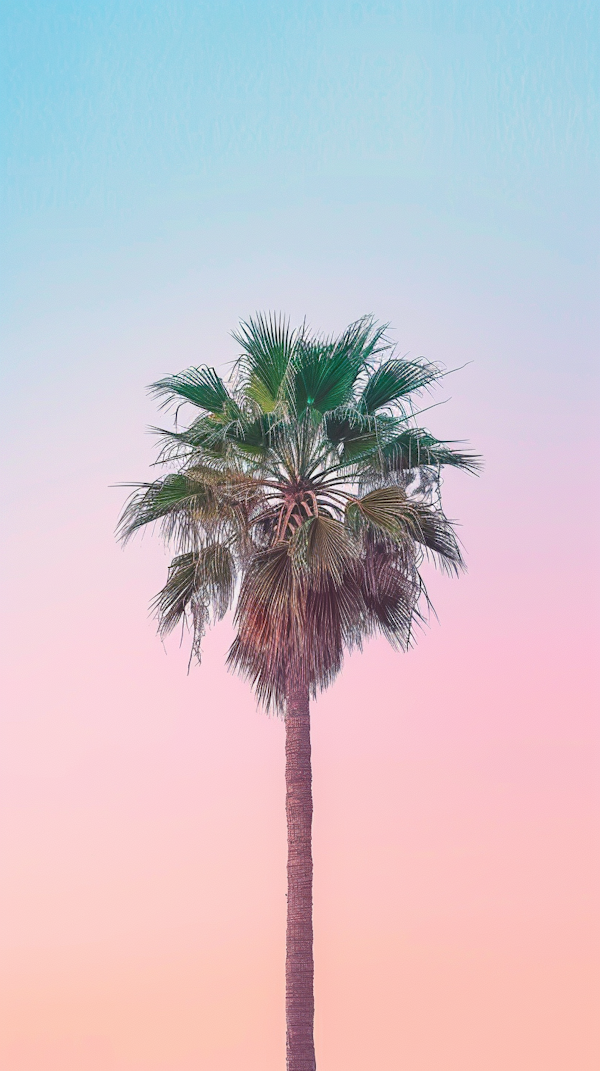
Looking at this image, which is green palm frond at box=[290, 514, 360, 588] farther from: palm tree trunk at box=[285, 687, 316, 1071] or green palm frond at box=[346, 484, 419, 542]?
palm tree trunk at box=[285, 687, 316, 1071]

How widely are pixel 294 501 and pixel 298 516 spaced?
0.75 feet

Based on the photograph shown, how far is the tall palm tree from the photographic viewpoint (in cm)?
2227

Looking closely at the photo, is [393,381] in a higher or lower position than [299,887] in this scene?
higher

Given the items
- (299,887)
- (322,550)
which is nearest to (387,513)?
(322,550)

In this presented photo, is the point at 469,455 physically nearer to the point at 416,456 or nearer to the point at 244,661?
the point at 416,456

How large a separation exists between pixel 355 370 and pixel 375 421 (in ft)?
2.66

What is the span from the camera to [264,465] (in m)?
23.4

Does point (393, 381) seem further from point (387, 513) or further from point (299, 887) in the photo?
point (299, 887)

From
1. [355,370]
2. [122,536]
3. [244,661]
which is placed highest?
[355,370]

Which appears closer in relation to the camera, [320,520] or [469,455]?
[320,520]

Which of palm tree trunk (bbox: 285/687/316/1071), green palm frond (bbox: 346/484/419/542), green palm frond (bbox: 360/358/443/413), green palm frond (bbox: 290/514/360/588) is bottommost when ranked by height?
palm tree trunk (bbox: 285/687/316/1071)

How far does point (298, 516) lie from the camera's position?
23172 millimetres

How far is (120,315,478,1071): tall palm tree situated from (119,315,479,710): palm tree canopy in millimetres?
21

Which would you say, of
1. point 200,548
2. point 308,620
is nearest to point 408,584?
point 308,620
